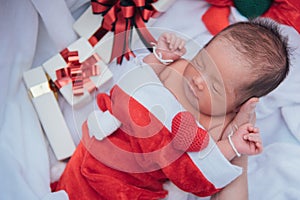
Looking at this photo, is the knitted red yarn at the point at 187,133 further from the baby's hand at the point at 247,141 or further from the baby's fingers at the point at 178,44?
the baby's fingers at the point at 178,44

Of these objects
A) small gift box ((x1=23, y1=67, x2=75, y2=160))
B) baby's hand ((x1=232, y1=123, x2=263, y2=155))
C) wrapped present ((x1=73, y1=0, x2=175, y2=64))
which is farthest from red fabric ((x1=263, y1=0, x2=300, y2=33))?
small gift box ((x1=23, y1=67, x2=75, y2=160))

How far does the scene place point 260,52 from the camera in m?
0.83

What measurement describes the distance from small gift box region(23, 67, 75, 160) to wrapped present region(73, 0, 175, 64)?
0.14 m

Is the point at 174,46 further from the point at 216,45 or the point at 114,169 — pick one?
the point at 114,169

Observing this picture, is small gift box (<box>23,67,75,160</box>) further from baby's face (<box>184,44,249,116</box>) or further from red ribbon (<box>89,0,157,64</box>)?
baby's face (<box>184,44,249,116</box>)

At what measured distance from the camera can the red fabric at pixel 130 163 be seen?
2.86 feet

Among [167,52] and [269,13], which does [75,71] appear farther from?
[269,13]

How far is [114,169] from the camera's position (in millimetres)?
922

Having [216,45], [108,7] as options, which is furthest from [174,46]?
[108,7]

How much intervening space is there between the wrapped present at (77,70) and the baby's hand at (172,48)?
0.15 meters

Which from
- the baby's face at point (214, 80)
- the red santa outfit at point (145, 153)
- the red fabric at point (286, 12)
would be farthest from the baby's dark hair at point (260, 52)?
the red fabric at point (286, 12)

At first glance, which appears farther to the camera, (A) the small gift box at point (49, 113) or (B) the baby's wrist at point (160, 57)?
(A) the small gift box at point (49, 113)

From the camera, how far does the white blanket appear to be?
0.98m

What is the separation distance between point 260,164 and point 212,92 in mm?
310
